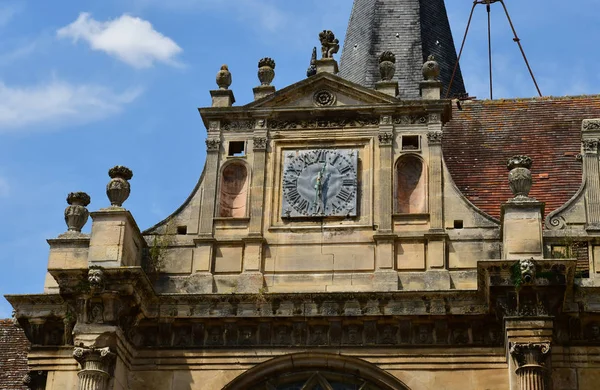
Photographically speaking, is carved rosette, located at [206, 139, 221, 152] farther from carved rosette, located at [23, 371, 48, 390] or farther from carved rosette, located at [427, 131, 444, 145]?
carved rosette, located at [23, 371, 48, 390]

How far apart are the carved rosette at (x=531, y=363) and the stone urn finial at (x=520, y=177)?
7.90 feet

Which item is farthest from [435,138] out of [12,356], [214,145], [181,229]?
[12,356]

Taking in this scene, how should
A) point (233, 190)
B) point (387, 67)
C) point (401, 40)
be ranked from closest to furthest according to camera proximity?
point (233, 190), point (387, 67), point (401, 40)

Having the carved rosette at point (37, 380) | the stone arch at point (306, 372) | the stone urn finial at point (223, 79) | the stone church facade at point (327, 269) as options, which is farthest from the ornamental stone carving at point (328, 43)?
the carved rosette at point (37, 380)

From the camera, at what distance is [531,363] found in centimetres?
1880

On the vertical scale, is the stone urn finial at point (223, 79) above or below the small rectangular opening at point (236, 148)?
above

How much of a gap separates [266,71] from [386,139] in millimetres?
2450

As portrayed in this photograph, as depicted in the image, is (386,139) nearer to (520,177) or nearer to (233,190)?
(520,177)

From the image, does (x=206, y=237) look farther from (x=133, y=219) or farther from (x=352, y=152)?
(x=352, y=152)

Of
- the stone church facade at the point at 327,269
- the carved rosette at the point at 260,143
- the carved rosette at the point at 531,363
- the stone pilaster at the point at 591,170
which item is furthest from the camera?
the carved rosette at the point at 260,143

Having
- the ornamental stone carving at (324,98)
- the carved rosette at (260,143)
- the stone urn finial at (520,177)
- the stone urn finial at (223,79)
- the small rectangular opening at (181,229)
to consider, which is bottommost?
the small rectangular opening at (181,229)

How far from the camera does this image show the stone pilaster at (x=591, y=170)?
68.0 ft

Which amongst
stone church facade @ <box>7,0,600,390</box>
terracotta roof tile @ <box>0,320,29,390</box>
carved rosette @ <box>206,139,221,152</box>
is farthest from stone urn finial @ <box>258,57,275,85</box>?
terracotta roof tile @ <box>0,320,29,390</box>

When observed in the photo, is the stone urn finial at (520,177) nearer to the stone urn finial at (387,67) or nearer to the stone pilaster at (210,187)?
the stone urn finial at (387,67)
